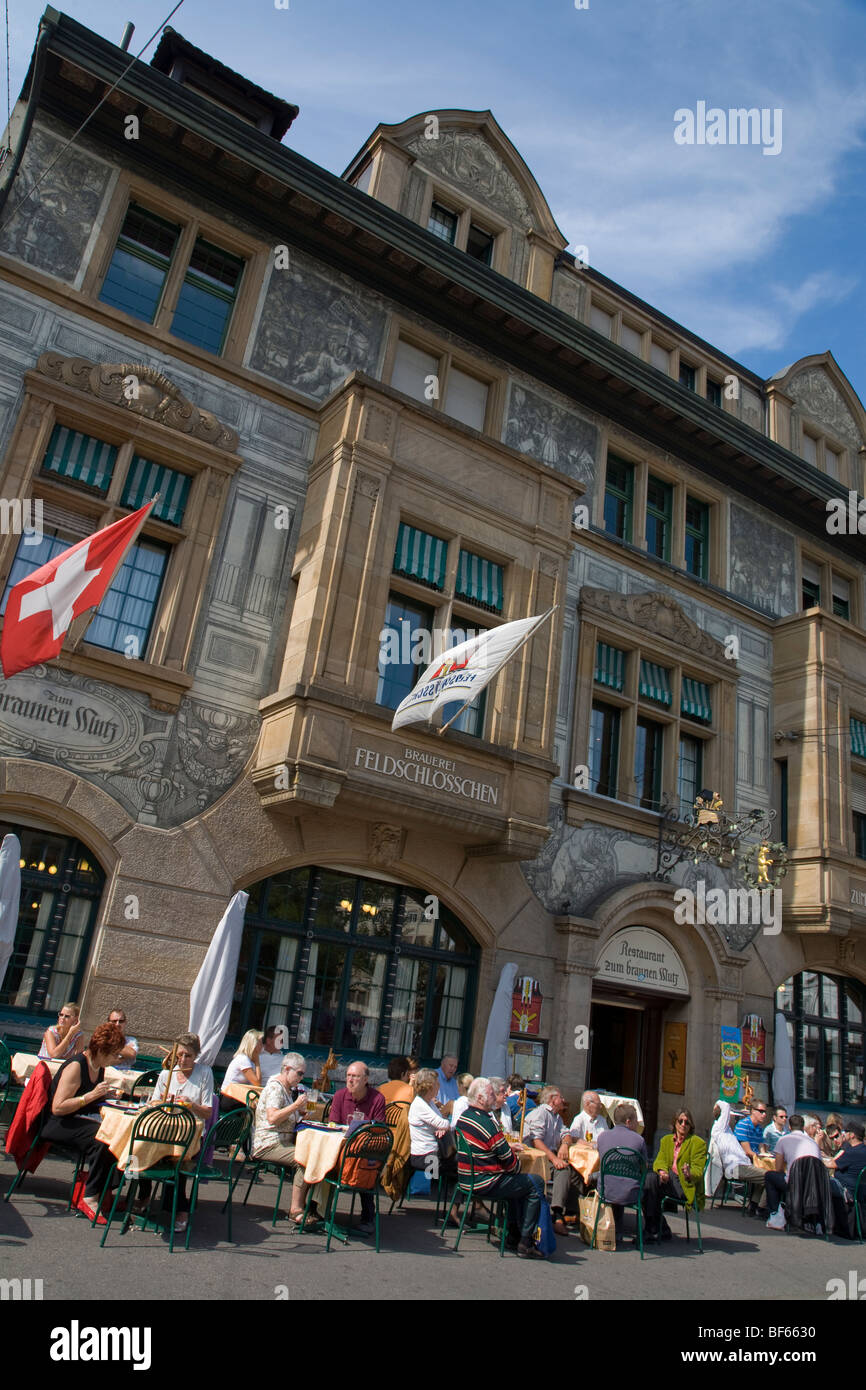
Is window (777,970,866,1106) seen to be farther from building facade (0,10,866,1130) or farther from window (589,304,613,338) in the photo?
window (589,304,613,338)

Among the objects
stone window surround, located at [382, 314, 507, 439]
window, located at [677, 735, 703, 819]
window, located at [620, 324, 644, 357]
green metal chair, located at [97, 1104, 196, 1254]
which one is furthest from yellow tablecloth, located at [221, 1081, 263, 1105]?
window, located at [620, 324, 644, 357]

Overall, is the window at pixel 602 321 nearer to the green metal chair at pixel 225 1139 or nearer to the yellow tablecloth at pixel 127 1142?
the green metal chair at pixel 225 1139

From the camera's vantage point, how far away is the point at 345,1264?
24.0 ft

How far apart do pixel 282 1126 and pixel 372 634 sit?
642 cm

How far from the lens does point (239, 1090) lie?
1014 centimetres

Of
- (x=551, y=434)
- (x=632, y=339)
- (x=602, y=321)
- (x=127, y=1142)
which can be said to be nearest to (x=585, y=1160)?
(x=127, y=1142)

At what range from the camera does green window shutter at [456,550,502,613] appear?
15.0 meters

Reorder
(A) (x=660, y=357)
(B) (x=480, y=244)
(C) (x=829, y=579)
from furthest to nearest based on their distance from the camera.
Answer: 1. (C) (x=829, y=579)
2. (A) (x=660, y=357)
3. (B) (x=480, y=244)

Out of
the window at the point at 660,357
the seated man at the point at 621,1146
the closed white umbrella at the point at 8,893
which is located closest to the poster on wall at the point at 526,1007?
the seated man at the point at 621,1146

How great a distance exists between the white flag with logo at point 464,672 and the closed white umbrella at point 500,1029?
400cm

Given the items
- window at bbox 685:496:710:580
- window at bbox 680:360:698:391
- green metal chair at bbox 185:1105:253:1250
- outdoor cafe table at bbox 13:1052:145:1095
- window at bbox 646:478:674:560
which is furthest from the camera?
window at bbox 680:360:698:391

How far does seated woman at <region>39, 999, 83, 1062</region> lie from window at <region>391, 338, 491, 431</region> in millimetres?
10641

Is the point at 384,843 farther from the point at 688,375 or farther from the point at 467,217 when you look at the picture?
the point at 688,375
